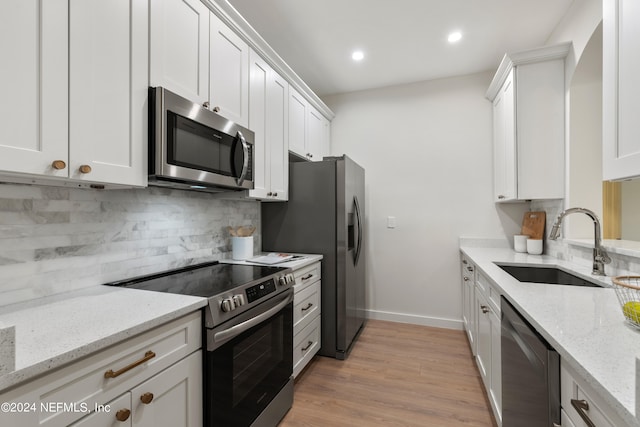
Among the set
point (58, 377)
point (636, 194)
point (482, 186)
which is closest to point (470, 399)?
point (636, 194)

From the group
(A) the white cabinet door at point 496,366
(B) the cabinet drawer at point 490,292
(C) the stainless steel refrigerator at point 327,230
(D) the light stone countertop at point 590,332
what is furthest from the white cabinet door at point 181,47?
(A) the white cabinet door at point 496,366

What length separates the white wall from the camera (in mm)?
3195

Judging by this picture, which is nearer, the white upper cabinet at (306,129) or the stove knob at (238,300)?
the stove knob at (238,300)

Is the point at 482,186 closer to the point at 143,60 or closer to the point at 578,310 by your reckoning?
the point at 578,310

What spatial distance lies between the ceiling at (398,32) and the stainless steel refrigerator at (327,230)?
108cm

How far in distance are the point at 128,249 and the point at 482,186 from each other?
327 centimetres

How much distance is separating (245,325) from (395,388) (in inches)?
55.4

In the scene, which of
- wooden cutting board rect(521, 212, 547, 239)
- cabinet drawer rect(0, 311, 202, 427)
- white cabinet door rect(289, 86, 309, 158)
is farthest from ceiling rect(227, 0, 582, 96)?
cabinet drawer rect(0, 311, 202, 427)

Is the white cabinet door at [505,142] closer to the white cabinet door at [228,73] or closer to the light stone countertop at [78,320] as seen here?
the white cabinet door at [228,73]

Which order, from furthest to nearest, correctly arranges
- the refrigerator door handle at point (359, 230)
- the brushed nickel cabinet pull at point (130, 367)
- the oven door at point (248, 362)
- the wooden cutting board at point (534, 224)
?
the refrigerator door handle at point (359, 230) → the wooden cutting board at point (534, 224) → the oven door at point (248, 362) → the brushed nickel cabinet pull at point (130, 367)

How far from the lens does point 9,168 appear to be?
888 millimetres

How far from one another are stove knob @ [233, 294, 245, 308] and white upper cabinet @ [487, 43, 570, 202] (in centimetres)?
229

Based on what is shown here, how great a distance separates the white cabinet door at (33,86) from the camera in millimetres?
887

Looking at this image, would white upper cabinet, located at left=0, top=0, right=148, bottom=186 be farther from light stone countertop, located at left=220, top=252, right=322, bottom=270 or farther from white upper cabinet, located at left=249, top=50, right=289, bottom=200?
light stone countertop, located at left=220, top=252, right=322, bottom=270
